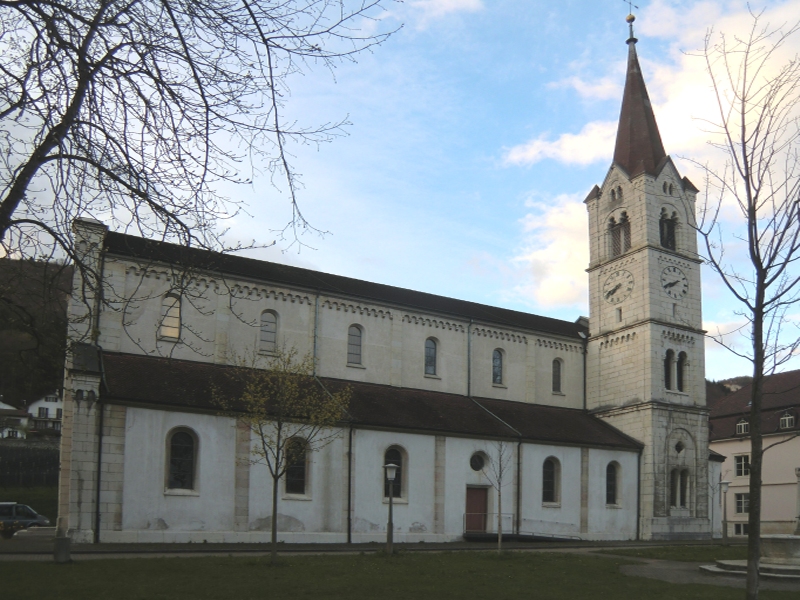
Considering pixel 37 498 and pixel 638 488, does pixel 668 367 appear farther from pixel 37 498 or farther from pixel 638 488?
pixel 37 498

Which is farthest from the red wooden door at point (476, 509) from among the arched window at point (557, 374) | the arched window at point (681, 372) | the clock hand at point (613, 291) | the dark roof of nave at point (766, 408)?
the dark roof of nave at point (766, 408)

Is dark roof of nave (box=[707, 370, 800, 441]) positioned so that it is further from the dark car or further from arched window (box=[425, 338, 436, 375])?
the dark car

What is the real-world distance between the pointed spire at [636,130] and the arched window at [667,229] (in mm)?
2858

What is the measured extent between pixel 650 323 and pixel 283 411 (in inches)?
1039

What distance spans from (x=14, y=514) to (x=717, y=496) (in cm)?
4342

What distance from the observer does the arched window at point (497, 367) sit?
46.5 metres

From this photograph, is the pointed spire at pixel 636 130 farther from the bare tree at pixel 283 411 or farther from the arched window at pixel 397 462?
the bare tree at pixel 283 411

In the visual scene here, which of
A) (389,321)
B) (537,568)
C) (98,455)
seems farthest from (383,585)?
(389,321)

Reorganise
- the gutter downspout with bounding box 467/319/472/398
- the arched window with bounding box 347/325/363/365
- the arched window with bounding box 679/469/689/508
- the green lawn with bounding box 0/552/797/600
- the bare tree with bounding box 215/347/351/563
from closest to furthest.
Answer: the green lawn with bounding box 0/552/797/600
the bare tree with bounding box 215/347/351/563
the arched window with bounding box 347/325/363/365
the gutter downspout with bounding box 467/319/472/398
the arched window with bounding box 679/469/689/508

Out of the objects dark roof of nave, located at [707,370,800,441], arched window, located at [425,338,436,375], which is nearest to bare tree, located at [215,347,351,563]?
arched window, located at [425,338,436,375]

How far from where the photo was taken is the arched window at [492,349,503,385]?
4647 centimetres

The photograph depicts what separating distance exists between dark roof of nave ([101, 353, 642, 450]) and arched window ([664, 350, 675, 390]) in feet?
13.9

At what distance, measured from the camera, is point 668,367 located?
48.0 meters

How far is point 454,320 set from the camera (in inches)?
1772
